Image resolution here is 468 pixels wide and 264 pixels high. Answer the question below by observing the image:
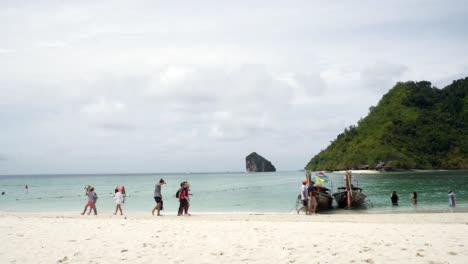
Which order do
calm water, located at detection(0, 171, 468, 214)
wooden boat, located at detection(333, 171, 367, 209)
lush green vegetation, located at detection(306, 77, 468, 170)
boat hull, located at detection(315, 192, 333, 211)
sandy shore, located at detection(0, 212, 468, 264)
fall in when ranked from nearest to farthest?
sandy shore, located at detection(0, 212, 468, 264) < boat hull, located at detection(315, 192, 333, 211) < wooden boat, located at detection(333, 171, 367, 209) < calm water, located at detection(0, 171, 468, 214) < lush green vegetation, located at detection(306, 77, 468, 170)

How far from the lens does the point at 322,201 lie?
24.5 meters

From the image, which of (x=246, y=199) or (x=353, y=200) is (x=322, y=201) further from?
(x=246, y=199)

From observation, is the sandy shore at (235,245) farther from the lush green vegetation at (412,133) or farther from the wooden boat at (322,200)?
the lush green vegetation at (412,133)

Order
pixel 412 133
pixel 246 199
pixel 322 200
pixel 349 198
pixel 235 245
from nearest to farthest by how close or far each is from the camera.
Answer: pixel 235 245
pixel 322 200
pixel 349 198
pixel 246 199
pixel 412 133

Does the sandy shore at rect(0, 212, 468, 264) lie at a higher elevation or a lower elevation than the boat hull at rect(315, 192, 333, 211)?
higher

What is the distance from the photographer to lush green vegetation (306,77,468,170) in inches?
4870

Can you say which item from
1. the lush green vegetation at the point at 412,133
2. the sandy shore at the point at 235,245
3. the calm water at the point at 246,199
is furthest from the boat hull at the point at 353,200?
the lush green vegetation at the point at 412,133

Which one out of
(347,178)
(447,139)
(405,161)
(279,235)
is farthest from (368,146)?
(279,235)

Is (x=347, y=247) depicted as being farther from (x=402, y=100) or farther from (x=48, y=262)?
(x=402, y=100)

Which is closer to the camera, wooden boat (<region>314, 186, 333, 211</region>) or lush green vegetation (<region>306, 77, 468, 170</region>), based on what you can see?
wooden boat (<region>314, 186, 333, 211</region>)

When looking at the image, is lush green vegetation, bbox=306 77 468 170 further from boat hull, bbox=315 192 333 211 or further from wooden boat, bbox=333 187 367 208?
boat hull, bbox=315 192 333 211

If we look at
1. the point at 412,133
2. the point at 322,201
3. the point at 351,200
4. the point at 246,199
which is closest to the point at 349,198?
the point at 351,200

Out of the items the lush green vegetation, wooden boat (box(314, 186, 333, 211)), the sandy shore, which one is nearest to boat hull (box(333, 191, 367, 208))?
wooden boat (box(314, 186, 333, 211))

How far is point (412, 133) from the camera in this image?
131375 millimetres
